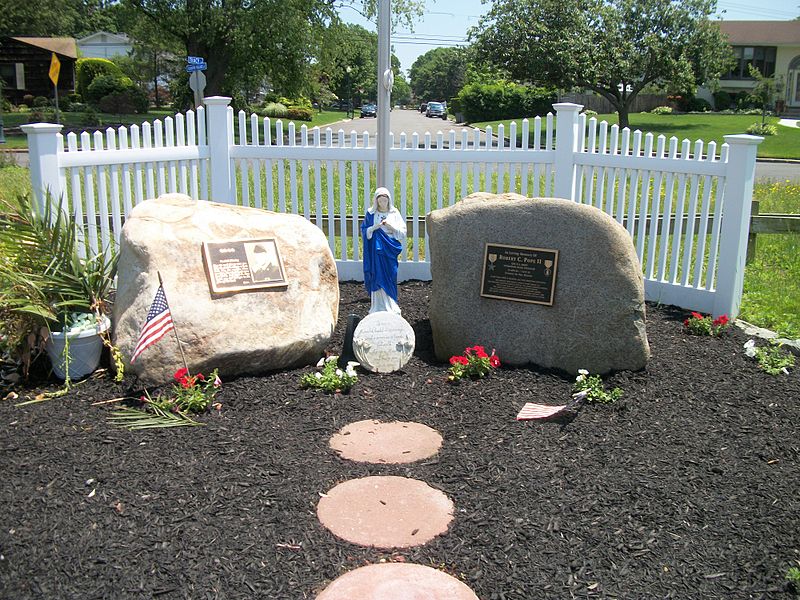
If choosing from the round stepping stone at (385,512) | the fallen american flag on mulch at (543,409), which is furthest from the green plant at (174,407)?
the fallen american flag on mulch at (543,409)

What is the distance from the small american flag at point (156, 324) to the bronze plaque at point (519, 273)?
8.05 feet

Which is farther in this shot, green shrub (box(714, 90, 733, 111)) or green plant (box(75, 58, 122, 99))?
green shrub (box(714, 90, 733, 111))

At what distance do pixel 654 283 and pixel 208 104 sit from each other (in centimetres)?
504

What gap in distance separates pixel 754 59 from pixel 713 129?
30234mm

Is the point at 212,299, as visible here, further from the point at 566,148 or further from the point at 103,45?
the point at 103,45

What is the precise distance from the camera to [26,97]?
154 ft

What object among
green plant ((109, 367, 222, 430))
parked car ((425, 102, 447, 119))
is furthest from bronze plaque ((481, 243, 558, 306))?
parked car ((425, 102, 447, 119))

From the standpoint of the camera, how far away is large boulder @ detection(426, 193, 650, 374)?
588cm

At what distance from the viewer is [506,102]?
164ft

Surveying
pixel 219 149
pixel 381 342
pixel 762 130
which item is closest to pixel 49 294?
pixel 381 342

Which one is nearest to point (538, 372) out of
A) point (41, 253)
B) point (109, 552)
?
point (109, 552)

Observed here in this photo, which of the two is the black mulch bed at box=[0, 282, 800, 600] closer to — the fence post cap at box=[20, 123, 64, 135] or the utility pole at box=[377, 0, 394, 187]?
the utility pole at box=[377, 0, 394, 187]

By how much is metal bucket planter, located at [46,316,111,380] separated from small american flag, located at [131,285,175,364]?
0.67 meters

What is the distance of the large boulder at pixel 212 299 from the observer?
5602 mm
